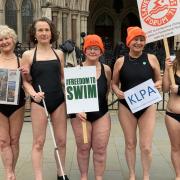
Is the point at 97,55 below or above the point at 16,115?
above

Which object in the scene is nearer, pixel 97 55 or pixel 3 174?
pixel 97 55

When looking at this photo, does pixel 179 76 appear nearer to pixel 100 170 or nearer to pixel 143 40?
pixel 143 40

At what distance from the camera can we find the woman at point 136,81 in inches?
198

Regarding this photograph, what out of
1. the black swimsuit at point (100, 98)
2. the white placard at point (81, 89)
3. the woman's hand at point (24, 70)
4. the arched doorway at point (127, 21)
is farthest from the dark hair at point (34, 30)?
the arched doorway at point (127, 21)

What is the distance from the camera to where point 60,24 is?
20.2 m

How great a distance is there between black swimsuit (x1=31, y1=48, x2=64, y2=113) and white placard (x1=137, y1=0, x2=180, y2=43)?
3.98 ft

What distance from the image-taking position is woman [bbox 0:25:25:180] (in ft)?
16.5

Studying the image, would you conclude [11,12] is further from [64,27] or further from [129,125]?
[129,125]

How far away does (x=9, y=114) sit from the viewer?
16.7ft

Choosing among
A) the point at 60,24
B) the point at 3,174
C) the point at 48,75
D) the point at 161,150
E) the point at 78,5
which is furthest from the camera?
the point at 78,5

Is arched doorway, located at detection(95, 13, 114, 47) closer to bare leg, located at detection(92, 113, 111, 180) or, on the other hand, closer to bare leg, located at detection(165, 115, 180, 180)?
bare leg, located at detection(165, 115, 180, 180)

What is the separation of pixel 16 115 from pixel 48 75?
2.09ft

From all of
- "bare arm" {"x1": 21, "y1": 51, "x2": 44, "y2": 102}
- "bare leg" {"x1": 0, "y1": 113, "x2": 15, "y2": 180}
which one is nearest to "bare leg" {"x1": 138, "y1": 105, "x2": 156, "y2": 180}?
"bare arm" {"x1": 21, "y1": 51, "x2": 44, "y2": 102}

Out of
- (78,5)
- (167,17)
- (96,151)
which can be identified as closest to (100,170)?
(96,151)
